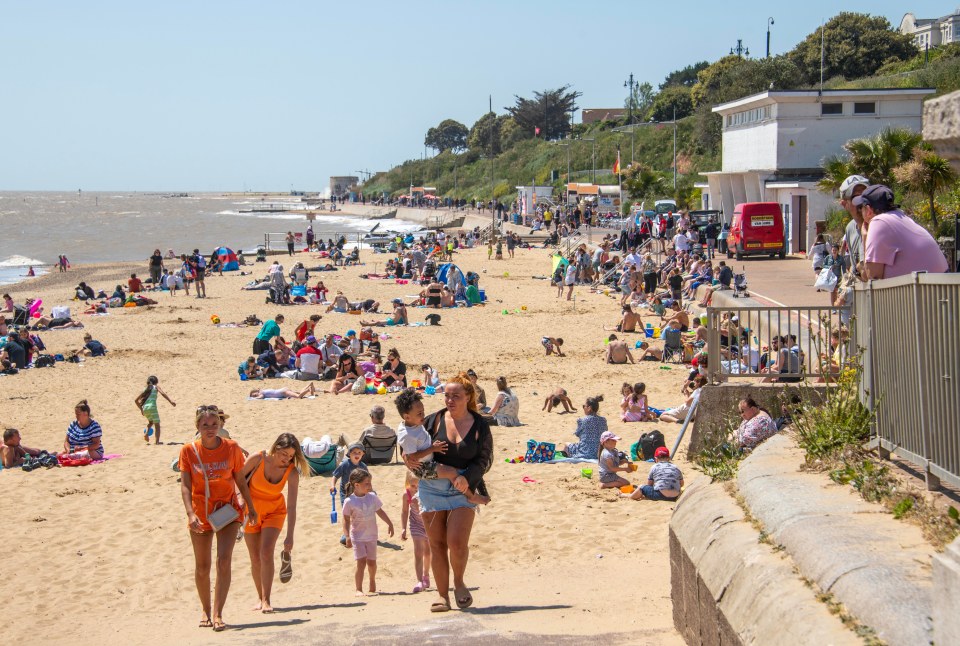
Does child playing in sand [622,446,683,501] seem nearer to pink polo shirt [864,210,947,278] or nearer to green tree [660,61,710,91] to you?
pink polo shirt [864,210,947,278]

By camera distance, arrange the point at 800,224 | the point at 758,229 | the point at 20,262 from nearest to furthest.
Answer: the point at 758,229
the point at 800,224
the point at 20,262

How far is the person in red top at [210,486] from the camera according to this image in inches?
252

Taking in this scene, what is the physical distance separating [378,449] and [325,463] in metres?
0.65

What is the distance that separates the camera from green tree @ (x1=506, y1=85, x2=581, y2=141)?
4929 inches

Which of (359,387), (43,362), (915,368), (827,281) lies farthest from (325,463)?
(827,281)

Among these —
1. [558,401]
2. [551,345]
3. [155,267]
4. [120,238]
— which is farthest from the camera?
[120,238]

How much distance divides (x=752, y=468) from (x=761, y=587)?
4.27 feet

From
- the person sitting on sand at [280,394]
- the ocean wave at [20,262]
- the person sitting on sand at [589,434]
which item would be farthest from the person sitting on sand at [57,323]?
the ocean wave at [20,262]

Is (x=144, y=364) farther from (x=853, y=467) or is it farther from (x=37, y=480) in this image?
(x=853, y=467)

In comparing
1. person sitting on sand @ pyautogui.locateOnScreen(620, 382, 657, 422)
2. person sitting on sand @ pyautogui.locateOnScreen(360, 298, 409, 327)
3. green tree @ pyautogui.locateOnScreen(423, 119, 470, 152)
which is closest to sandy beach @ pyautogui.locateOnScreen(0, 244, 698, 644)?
person sitting on sand @ pyautogui.locateOnScreen(620, 382, 657, 422)

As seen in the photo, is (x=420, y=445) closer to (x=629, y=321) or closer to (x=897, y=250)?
(x=897, y=250)

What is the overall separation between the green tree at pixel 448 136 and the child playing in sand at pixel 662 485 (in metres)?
175

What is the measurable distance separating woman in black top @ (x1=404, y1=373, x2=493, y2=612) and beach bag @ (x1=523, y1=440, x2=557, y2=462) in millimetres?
5406

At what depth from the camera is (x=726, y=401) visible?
9.55 meters
